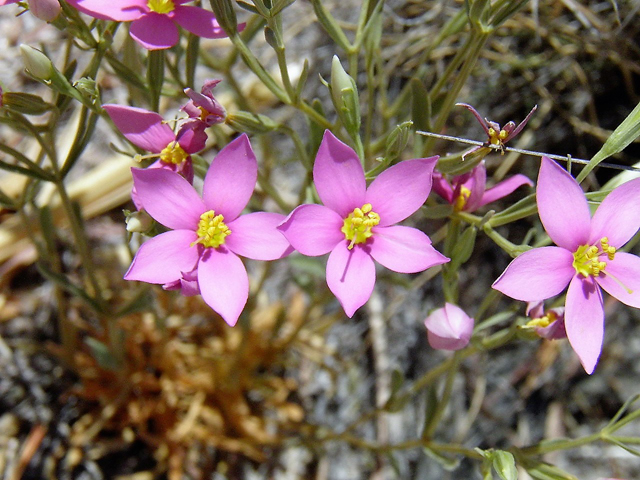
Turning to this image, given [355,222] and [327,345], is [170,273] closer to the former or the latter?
[355,222]

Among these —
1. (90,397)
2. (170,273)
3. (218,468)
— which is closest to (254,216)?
(170,273)

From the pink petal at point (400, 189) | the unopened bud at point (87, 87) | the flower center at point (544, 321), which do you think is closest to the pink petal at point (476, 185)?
the pink petal at point (400, 189)

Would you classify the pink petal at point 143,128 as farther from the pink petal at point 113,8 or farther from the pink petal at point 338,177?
the pink petal at point 338,177

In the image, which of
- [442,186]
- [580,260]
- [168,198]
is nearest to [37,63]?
[168,198]

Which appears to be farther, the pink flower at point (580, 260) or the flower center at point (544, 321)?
the flower center at point (544, 321)

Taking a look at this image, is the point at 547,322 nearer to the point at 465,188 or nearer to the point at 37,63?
the point at 465,188

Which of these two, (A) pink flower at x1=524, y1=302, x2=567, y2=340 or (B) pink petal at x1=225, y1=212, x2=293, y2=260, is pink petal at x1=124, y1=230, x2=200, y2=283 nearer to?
(B) pink petal at x1=225, y1=212, x2=293, y2=260

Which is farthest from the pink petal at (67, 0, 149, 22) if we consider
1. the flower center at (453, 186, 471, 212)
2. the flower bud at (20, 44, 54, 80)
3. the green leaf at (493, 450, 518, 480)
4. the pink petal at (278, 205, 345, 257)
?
the green leaf at (493, 450, 518, 480)
